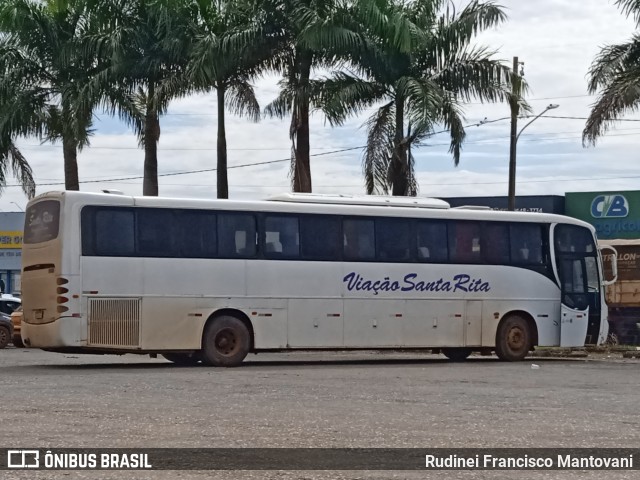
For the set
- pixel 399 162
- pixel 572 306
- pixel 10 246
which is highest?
pixel 399 162

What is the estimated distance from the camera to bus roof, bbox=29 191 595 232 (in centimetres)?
2308

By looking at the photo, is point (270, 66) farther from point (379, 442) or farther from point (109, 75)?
point (379, 442)

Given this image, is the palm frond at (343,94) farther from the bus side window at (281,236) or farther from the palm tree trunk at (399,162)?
the bus side window at (281,236)

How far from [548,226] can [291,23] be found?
10.3 meters

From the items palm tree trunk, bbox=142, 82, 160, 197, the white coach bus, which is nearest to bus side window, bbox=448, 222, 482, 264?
the white coach bus

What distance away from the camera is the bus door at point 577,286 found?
27.6m

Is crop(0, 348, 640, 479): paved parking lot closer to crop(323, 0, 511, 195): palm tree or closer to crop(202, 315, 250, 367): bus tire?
crop(202, 315, 250, 367): bus tire

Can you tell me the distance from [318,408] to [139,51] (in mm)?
23583

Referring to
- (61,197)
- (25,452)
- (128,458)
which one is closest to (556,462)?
(128,458)

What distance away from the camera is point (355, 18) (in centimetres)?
3369

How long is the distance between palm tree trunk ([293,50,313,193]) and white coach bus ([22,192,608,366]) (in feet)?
27.5

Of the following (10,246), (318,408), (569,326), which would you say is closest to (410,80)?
(569,326)

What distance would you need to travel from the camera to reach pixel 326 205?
83.0 ft

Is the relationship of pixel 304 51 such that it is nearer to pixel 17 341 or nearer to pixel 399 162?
pixel 399 162
